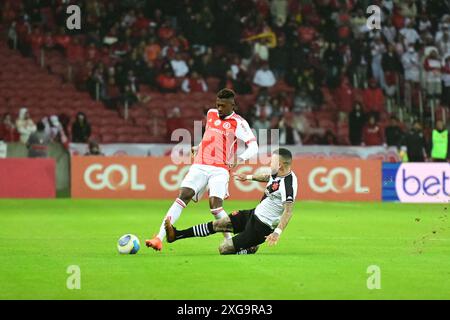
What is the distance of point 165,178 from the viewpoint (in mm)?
26156

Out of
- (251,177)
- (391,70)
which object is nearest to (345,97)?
(391,70)

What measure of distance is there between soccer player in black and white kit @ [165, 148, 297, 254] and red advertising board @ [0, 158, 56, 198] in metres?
13.1

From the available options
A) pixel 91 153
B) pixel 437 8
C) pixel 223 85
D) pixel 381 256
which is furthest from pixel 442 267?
pixel 437 8

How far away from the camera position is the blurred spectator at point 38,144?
27047mm

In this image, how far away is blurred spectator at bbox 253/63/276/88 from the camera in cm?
3091

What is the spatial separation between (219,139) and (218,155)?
8.8 inches

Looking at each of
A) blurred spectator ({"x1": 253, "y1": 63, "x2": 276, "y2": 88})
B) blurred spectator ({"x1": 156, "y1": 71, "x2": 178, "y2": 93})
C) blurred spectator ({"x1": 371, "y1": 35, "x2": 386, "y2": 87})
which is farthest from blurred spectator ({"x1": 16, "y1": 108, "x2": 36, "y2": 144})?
blurred spectator ({"x1": 371, "y1": 35, "x2": 386, "y2": 87})

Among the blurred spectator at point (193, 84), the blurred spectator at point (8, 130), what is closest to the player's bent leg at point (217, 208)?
the blurred spectator at point (8, 130)

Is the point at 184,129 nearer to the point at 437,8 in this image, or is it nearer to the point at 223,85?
the point at 223,85

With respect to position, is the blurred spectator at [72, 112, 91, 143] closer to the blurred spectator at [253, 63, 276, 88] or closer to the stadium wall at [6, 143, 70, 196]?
the stadium wall at [6, 143, 70, 196]

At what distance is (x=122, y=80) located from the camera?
29828 millimetres

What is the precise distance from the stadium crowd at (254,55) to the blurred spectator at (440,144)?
259 centimetres

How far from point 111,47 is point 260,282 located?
20.8 m

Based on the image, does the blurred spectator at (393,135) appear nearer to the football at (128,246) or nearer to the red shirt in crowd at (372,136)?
the red shirt in crowd at (372,136)
